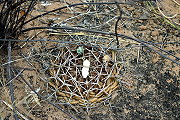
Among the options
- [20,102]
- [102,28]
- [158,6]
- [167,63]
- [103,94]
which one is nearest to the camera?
[20,102]

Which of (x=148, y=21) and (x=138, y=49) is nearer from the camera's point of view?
(x=138, y=49)

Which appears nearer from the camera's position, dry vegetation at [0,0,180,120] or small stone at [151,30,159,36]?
dry vegetation at [0,0,180,120]

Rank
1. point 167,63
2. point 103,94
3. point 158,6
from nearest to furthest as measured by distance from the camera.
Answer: point 103,94
point 167,63
point 158,6

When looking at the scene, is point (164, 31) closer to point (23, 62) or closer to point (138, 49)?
point (138, 49)

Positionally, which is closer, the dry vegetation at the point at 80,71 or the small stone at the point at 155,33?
the dry vegetation at the point at 80,71

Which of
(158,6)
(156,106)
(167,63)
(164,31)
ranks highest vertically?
(158,6)

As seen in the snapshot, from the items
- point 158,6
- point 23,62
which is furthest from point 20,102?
point 158,6

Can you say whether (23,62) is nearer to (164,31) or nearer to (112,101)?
(112,101)

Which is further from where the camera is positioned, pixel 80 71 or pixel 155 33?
pixel 155 33

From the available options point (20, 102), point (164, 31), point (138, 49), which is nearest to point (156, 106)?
point (138, 49)

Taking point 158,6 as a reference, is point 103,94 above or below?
below

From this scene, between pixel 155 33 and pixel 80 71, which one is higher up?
pixel 155 33
